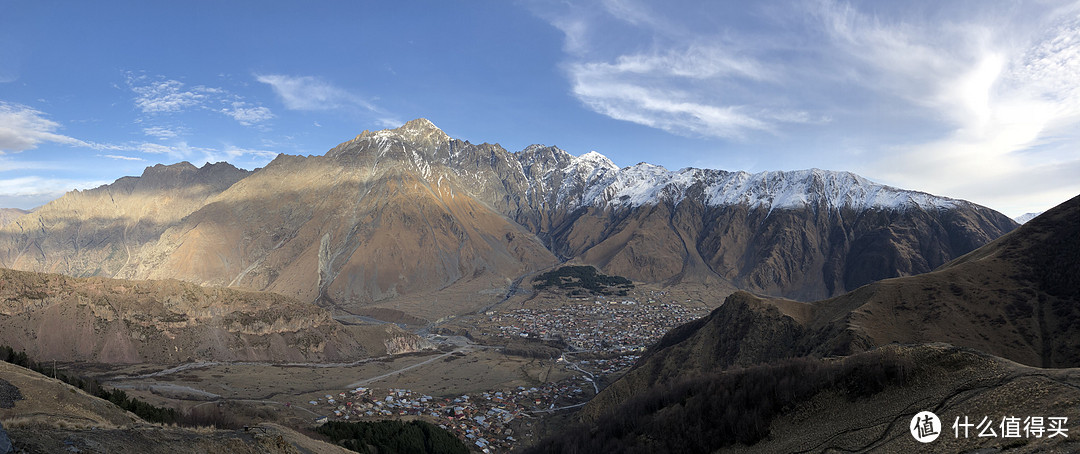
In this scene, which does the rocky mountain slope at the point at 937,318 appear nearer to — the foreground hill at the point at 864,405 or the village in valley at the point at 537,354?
the village in valley at the point at 537,354

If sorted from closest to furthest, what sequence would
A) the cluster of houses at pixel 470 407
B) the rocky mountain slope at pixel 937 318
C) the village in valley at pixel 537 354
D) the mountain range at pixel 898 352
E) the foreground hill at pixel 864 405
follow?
the foreground hill at pixel 864 405
the mountain range at pixel 898 352
the rocky mountain slope at pixel 937 318
the cluster of houses at pixel 470 407
the village in valley at pixel 537 354

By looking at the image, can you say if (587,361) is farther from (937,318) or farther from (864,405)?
(864,405)

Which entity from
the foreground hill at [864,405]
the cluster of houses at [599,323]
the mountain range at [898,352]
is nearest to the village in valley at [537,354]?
the cluster of houses at [599,323]

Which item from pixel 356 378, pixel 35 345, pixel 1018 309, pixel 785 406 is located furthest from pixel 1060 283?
pixel 35 345

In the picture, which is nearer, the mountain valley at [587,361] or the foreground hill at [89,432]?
the foreground hill at [89,432]

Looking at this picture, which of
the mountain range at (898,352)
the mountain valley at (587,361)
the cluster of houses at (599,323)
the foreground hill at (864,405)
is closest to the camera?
the foreground hill at (864,405)

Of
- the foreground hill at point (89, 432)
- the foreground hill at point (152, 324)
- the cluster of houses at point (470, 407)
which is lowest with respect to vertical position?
the cluster of houses at point (470, 407)

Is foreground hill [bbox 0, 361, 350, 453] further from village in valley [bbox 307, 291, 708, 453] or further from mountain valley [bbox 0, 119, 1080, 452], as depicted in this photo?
village in valley [bbox 307, 291, 708, 453]
